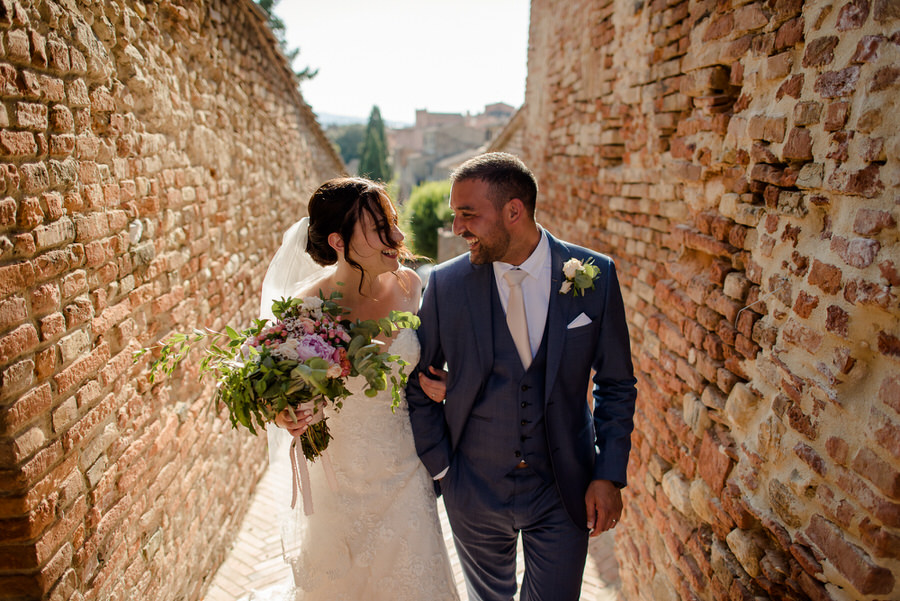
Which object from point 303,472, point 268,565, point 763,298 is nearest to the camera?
point 763,298

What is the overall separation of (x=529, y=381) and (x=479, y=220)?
0.73m

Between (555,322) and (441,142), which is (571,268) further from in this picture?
(441,142)

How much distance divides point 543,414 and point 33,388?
6.22 ft

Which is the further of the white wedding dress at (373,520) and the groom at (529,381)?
the white wedding dress at (373,520)

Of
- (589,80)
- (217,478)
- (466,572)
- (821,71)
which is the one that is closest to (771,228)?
(821,71)

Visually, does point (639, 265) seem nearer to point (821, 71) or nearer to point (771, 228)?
point (771, 228)

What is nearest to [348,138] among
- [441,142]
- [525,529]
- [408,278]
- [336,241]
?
[441,142]

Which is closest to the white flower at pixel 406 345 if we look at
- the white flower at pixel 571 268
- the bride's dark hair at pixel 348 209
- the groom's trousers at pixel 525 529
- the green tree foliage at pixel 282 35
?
the bride's dark hair at pixel 348 209

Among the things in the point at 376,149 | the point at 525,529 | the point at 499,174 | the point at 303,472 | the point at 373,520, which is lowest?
the point at 373,520

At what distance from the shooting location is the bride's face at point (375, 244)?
2676mm

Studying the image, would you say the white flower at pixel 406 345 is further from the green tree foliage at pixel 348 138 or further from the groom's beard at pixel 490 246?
the green tree foliage at pixel 348 138

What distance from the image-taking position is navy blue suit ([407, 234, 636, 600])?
7.89ft

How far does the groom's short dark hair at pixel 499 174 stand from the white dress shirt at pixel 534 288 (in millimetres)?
273

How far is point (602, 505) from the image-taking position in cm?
242
